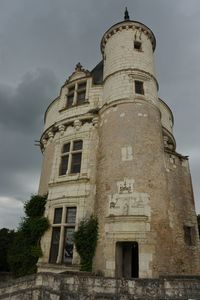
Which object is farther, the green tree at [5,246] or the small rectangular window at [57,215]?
the green tree at [5,246]

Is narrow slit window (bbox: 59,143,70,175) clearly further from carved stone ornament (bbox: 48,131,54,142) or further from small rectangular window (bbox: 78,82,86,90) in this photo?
small rectangular window (bbox: 78,82,86,90)

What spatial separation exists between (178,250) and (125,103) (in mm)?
7228

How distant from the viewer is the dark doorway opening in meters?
10.3

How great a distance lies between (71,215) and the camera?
12414mm

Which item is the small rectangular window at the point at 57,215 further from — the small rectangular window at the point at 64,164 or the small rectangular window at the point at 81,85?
the small rectangular window at the point at 81,85

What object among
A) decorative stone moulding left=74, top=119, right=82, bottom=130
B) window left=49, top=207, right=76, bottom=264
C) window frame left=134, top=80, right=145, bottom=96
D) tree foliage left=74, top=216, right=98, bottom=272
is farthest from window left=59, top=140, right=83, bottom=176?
window frame left=134, top=80, right=145, bottom=96

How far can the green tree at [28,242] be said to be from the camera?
39.3ft

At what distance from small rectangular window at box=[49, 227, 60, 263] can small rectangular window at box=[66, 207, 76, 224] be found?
2.39ft

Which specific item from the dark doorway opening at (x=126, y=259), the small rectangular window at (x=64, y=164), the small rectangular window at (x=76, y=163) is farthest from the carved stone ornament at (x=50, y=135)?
the dark doorway opening at (x=126, y=259)

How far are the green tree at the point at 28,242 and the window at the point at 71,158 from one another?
7.57 feet

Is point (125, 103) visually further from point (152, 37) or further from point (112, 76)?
point (152, 37)

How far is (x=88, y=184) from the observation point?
12.5m

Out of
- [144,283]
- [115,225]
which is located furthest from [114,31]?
[144,283]

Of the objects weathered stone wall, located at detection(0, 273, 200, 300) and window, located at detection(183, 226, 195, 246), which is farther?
window, located at detection(183, 226, 195, 246)
